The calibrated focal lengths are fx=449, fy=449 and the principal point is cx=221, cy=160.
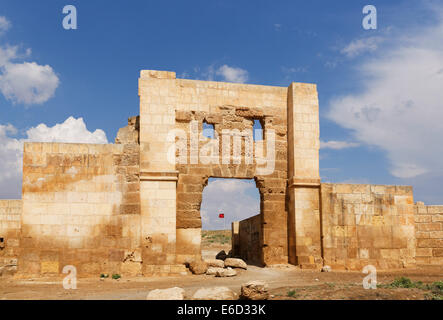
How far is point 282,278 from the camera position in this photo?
10.9 meters

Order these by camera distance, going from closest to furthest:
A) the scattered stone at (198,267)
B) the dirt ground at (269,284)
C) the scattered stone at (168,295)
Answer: the scattered stone at (168,295), the dirt ground at (269,284), the scattered stone at (198,267)

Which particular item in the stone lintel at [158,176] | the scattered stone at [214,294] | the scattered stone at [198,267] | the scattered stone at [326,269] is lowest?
the scattered stone at [326,269]

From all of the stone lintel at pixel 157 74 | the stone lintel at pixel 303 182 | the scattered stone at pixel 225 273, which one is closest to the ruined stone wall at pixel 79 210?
the scattered stone at pixel 225 273

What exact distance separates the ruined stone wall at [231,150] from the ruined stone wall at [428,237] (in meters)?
4.31

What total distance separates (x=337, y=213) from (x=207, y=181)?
3.89 m

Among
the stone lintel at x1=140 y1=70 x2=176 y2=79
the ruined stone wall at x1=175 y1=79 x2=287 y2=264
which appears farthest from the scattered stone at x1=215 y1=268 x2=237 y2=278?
the stone lintel at x1=140 y1=70 x2=176 y2=79

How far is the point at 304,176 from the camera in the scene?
13125 millimetres

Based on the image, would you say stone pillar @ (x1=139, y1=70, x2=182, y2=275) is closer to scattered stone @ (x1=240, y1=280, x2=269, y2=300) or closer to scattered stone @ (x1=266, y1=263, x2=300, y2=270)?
scattered stone @ (x1=266, y1=263, x2=300, y2=270)

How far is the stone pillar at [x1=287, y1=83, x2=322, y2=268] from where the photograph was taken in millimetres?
12852

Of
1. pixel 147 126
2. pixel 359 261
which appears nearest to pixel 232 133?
pixel 147 126

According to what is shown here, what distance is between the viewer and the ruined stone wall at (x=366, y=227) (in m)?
12.9

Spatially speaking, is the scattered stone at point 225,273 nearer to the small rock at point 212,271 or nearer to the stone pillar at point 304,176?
the small rock at point 212,271

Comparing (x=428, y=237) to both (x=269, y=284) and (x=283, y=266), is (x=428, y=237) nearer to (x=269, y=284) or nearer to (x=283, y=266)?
(x=283, y=266)
